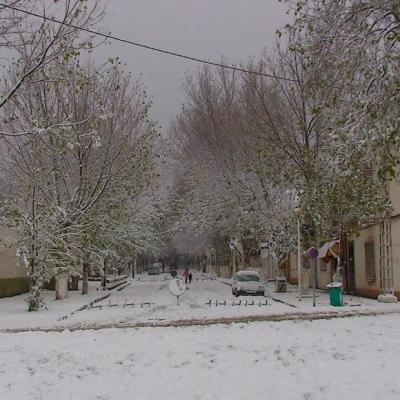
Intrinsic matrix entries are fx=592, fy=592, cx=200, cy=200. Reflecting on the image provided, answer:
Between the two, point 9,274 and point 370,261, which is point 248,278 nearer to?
point 370,261

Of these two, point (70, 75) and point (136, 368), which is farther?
point (70, 75)

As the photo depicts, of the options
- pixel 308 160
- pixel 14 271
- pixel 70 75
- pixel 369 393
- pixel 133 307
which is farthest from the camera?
pixel 14 271

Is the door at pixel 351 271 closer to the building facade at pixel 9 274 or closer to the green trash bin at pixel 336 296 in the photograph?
the green trash bin at pixel 336 296

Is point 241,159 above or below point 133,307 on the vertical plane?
above

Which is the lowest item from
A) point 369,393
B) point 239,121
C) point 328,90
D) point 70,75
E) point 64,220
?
point 369,393

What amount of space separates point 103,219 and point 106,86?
648 centimetres

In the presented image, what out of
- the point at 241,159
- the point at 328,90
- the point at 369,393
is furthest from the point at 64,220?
the point at 369,393

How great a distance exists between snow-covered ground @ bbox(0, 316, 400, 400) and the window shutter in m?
12.1

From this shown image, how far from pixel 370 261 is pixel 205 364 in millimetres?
17559

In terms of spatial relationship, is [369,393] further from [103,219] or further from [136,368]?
[103,219]

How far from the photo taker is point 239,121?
3375 centimetres

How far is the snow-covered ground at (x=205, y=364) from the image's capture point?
7.98m

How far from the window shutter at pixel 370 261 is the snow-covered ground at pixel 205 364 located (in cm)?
1211

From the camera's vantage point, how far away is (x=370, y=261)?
25.6 m
